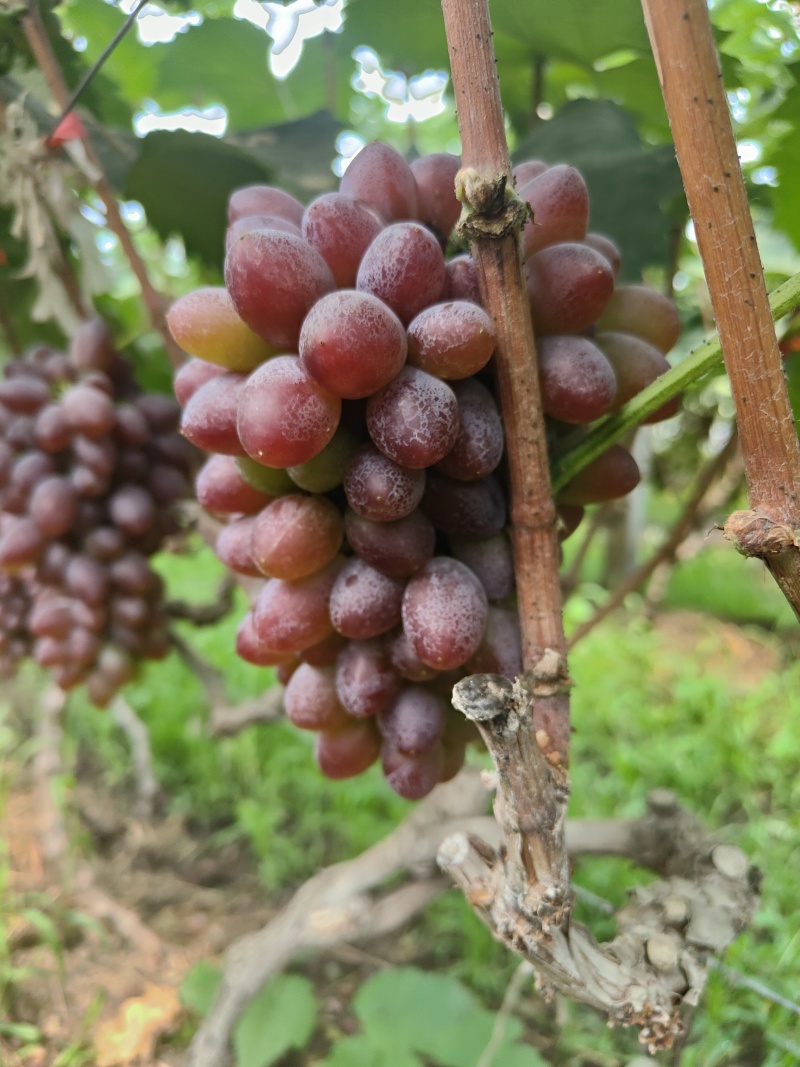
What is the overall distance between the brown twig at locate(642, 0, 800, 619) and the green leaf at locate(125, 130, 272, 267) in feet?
2.07

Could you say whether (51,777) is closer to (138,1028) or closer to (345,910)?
(138,1028)

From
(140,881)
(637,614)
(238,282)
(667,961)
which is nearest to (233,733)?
(140,881)

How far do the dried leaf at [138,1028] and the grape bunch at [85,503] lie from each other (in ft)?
1.28

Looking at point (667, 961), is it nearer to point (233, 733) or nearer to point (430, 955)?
point (430, 955)

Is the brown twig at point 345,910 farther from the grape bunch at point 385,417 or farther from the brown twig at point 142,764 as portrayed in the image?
the brown twig at point 142,764

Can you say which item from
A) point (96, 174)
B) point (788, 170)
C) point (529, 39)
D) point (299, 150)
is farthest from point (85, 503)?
point (788, 170)

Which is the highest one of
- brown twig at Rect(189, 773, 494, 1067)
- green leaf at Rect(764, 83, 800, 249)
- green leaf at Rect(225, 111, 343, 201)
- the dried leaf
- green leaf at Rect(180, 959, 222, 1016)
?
green leaf at Rect(225, 111, 343, 201)

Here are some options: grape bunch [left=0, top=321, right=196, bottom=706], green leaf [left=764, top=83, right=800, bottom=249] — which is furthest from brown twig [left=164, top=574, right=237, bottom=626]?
green leaf [left=764, top=83, right=800, bottom=249]

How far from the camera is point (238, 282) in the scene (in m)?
0.44

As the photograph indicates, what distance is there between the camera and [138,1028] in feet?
3.04

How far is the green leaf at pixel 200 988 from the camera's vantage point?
0.92m

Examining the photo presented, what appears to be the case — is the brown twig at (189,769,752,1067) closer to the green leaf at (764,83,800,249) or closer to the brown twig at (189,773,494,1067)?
the brown twig at (189,773,494,1067)

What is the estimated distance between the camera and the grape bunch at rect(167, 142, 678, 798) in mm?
429

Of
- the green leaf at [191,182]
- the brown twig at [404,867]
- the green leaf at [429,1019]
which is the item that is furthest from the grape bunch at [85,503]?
the green leaf at [429,1019]
